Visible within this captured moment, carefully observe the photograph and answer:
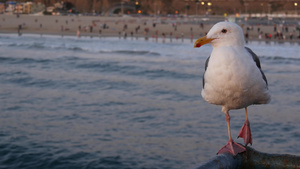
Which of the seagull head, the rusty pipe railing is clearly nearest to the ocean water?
the rusty pipe railing

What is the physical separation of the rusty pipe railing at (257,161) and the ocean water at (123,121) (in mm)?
5848

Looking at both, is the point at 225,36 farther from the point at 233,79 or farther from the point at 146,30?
the point at 146,30

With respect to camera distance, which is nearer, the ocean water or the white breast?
the white breast

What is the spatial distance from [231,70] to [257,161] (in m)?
0.73

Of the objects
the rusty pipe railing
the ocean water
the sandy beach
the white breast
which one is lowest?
the ocean water

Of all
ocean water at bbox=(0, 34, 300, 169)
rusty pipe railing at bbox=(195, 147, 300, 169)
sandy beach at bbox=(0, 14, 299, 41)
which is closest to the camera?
rusty pipe railing at bbox=(195, 147, 300, 169)

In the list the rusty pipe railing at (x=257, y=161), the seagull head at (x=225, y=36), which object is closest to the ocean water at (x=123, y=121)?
the rusty pipe railing at (x=257, y=161)

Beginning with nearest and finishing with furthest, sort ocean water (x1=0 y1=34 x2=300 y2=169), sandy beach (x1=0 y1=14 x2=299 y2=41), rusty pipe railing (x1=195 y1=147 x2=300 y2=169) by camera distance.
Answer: rusty pipe railing (x1=195 y1=147 x2=300 y2=169), ocean water (x1=0 y1=34 x2=300 y2=169), sandy beach (x1=0 y1=14 x2=299 y2=41)

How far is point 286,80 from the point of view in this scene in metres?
23.5

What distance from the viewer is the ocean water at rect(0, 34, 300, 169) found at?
10320 mm

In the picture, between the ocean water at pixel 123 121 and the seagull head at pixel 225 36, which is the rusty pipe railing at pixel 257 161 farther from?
the ocean water at pixel 123 121

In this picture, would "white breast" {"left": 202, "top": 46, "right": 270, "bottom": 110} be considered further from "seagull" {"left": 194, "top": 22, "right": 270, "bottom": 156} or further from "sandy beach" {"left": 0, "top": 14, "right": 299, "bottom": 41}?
"sandy beach" {"left": 0, "top": 14, "right": 299, "bottom": 41}

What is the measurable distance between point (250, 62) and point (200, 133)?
906 cm

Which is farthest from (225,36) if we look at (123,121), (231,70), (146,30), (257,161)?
(146,30)
